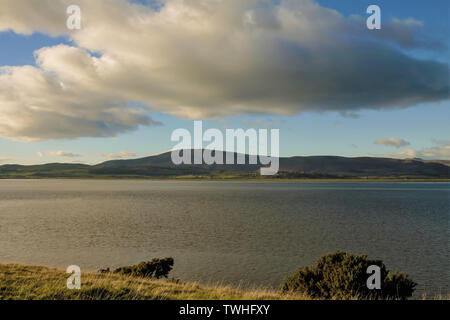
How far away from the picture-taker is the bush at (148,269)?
24922 millimetres

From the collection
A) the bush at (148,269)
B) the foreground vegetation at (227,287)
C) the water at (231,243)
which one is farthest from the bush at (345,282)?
the bush at (148,269)

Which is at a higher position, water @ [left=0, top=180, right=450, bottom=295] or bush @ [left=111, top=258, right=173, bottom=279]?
bush @ [left=111, top=258, right=173, bottom=279]

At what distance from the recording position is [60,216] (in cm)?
7456

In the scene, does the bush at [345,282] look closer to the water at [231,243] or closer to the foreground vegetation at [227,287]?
the foreground vegetation at [227,287]

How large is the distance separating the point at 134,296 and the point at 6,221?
67.6 meters

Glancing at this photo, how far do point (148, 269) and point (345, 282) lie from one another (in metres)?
15.7

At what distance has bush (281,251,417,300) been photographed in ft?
64.1

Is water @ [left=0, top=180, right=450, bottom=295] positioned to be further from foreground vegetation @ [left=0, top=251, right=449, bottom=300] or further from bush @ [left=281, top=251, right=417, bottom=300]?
foreground vegetation @ [left=0, top=251, right=449, bottom=300]

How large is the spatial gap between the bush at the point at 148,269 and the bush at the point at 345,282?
1090 centimetres

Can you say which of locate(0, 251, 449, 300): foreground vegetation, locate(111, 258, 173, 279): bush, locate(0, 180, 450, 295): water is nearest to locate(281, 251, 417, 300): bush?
locate(0, 251, 449, 300): foreground vegetation

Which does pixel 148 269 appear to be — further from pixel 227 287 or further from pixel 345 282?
pixel 345 282

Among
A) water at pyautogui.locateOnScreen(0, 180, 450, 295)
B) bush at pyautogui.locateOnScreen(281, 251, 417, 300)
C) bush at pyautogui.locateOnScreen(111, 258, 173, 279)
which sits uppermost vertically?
bush at pyautogui.locateOnScreen(281, 251, 417, 300)

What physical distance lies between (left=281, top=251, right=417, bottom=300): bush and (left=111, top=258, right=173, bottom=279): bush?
35.8 ft
